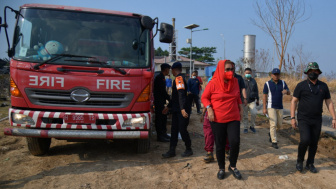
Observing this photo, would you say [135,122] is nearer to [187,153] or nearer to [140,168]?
[140,168]

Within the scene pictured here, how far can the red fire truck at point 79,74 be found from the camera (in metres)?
4.39

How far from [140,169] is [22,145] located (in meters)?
3.11

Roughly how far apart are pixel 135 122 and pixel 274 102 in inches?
130

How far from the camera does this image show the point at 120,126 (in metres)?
4.60

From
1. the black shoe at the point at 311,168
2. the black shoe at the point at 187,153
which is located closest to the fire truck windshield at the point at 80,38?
the black shoe at the point at 187,153

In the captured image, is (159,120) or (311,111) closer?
(311,111)

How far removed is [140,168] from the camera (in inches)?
184

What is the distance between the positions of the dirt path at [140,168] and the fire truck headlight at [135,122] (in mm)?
745

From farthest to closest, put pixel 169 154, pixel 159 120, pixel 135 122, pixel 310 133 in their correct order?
pixel 159 120 < pixel 169 154 < pixel 135 122 < pixel 310 133

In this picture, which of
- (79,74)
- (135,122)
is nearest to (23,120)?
(79,74)

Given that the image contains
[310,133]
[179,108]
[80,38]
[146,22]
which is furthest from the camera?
[179,108]

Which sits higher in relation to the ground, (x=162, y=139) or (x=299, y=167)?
(x=299, y=167)

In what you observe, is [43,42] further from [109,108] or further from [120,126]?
[120,126]

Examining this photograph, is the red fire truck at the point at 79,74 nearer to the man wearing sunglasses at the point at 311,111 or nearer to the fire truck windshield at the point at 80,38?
the fire truck windshield at the point at 80,38
